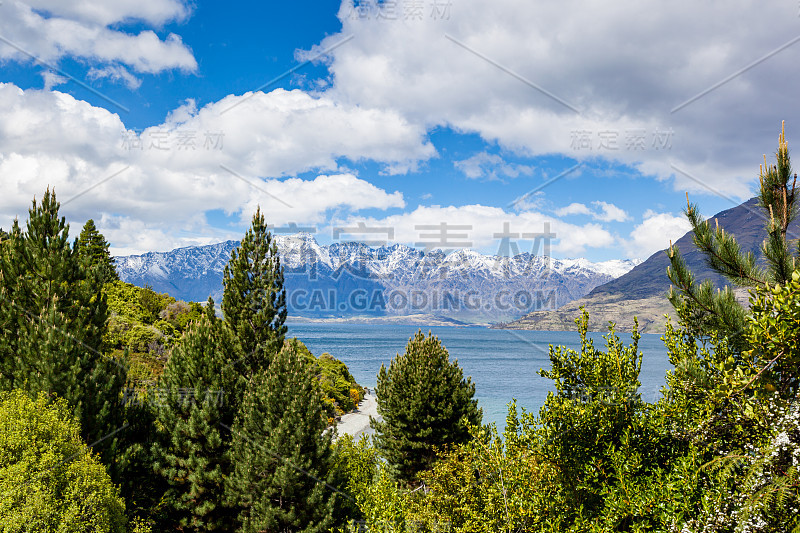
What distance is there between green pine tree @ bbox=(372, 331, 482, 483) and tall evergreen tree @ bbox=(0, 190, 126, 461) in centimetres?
1328

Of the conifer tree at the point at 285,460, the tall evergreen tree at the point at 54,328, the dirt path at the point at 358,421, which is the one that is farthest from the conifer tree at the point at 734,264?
the dirt path at the point at 358,421

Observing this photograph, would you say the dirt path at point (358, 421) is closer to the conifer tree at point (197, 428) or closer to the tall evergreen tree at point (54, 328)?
the conifer tree at point (197, 428)

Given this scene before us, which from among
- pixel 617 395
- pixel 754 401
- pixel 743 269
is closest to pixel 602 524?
pixel 617 395

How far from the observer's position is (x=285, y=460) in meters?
17.9

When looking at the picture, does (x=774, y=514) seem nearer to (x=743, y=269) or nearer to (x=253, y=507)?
(x=743, y=269)

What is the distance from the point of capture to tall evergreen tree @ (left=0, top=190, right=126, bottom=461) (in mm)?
17328

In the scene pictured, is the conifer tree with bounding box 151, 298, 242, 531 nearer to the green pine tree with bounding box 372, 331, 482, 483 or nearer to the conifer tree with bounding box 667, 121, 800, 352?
the green pine tree with bounding box 372, 331, 482, 483

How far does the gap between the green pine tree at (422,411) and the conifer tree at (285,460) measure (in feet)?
18.6

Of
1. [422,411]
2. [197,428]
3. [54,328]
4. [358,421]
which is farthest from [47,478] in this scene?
[358,421]

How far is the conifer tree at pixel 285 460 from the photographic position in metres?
17.8

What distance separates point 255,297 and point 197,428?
735 centimetres

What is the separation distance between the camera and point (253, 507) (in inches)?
712

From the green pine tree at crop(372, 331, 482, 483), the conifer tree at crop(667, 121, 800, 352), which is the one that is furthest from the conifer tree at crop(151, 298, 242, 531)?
the conifer tree at crop(667, 121, 800, 352)

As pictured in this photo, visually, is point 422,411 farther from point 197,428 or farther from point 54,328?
point 54,328
